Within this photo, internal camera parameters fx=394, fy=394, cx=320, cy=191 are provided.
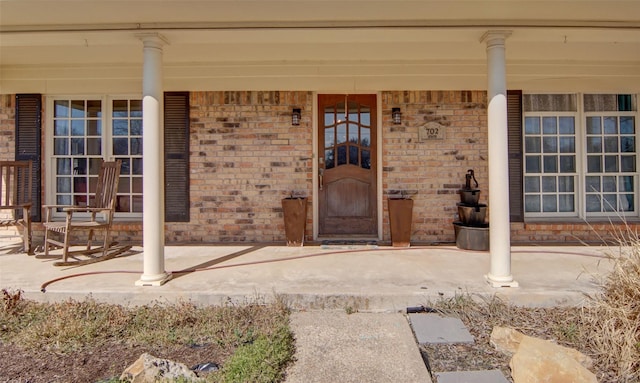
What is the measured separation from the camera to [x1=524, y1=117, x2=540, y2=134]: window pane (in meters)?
5.82

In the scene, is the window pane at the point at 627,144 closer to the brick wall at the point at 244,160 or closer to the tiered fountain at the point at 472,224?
the tiered fountain at the point at 472,224

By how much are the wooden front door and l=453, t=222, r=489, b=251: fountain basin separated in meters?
1.19

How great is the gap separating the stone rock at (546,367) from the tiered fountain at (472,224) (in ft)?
8.94

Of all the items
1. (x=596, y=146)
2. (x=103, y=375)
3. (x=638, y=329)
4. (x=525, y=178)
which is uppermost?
(x=596, y=146)

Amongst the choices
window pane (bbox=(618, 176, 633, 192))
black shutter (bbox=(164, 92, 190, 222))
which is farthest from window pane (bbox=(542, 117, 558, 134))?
black shutter (bbox=(164, 92, 190, 222))

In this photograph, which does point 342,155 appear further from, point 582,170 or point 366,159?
point 582,170

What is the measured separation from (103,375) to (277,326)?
3.80ft

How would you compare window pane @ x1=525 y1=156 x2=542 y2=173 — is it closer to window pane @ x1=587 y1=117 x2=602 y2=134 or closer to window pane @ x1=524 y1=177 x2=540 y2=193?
window pane @ x1=524 y1=177 x2=540 y2=193

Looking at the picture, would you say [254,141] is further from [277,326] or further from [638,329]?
[638,329]

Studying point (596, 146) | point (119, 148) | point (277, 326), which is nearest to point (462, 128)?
point (596, 146)

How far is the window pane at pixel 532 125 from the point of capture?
582 cm

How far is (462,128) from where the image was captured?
5645mm

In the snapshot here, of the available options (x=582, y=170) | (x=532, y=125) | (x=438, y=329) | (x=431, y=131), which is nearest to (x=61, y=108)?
(x=431, y=131)

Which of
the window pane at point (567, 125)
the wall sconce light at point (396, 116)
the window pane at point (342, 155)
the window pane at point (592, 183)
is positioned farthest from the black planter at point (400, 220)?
the window pane at point (592, 183)
